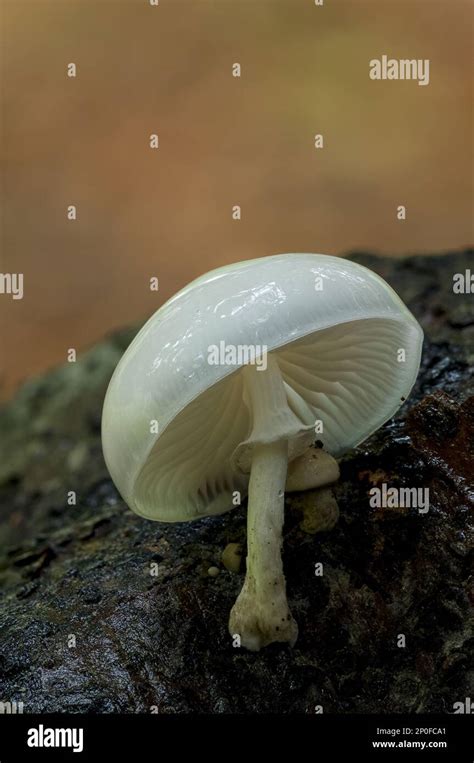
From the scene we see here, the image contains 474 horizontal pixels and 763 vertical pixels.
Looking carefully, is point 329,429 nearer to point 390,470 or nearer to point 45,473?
point 390,470

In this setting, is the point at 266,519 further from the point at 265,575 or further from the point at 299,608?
the point at 299,608

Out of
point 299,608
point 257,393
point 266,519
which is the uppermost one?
point 257,393

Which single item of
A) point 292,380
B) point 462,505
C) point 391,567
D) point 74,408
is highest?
point 74,408

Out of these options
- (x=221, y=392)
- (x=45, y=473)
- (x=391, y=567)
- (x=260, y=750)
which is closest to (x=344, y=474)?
(x=391, y=567)

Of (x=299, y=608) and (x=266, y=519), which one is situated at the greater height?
(x=266, y=519)

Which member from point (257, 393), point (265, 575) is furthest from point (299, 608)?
point (257, 393)

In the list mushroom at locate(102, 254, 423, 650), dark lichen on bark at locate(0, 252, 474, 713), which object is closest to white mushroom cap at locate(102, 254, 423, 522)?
mushroom at locate(102, 254, 423, 650)

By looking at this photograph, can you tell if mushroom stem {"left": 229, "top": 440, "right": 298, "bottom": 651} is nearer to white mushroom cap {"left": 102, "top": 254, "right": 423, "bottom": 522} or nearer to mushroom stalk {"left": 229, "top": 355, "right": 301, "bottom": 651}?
mushroom stalk {"left": 229, "top": 355, "right": 301, "bottom": 651}
